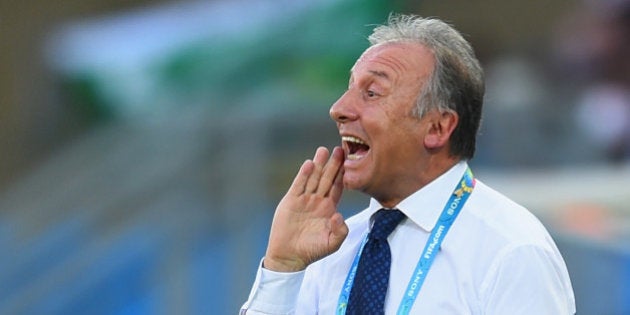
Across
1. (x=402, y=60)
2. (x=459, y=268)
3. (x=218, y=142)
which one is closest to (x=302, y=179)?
(x=402, y=60)

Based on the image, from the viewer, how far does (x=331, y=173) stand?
327 cm

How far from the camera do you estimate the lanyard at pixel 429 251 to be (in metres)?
2.98

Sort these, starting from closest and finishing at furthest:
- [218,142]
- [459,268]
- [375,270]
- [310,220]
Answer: [459,268] < [375,270] < [310,220] < [218,142]

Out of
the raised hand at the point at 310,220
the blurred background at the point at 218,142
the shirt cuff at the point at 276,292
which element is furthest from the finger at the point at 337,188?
the blurred background at the point at 218,142

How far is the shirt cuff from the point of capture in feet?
10.3

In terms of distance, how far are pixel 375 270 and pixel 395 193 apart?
0.71 feet

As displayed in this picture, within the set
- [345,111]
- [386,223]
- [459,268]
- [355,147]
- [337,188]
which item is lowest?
[459,268]

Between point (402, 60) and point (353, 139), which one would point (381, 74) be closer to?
point (402, 60)

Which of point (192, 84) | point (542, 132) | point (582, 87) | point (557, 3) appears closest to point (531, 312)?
point (542, 132)

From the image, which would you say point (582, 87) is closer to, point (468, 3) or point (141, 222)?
point (468, 3)

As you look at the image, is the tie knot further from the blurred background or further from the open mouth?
the blurred background

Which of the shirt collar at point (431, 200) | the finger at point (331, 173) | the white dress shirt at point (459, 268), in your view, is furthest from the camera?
the finger at point (331, 173)

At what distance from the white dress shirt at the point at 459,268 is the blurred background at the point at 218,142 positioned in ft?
9.07

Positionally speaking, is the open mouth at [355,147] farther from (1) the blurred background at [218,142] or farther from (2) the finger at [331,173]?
(1) the blurred background at [218,142]
